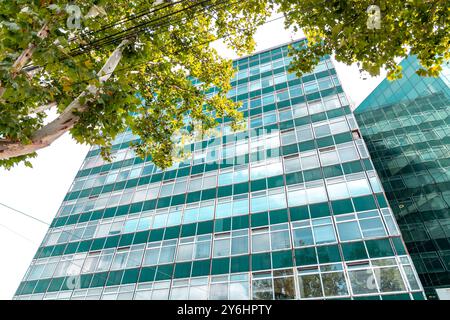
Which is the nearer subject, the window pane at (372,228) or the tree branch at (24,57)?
the tree branch at (24,57)

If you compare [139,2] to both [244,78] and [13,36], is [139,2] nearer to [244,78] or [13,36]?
[13,36]

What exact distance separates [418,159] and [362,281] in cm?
1898

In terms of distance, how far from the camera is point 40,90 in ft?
19.9

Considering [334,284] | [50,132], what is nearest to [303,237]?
[334,284]

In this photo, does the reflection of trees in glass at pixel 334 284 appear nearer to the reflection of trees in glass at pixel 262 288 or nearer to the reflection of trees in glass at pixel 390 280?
the reflection of trees in glass at pixel 390 280

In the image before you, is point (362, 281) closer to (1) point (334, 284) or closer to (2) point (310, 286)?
(1) point (334, 284)

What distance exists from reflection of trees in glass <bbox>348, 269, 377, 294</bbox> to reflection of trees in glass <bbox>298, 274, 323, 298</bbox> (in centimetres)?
179

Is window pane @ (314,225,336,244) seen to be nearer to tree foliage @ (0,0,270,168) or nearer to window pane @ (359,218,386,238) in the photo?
→ window pane @ (359,218,386,238)

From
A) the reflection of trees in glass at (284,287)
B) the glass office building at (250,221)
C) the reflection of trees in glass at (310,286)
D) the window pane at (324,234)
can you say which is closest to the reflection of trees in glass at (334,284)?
the glass office building at (250,221)

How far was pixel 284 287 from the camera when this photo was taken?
646 inches

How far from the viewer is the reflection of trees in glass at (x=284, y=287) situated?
52.9 feet

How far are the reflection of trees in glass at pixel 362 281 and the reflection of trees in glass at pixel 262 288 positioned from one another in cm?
463
